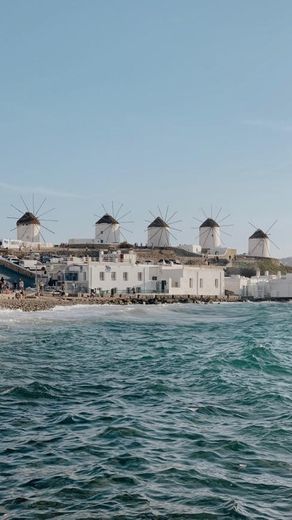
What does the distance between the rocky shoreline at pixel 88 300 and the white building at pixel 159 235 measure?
34.7 metres

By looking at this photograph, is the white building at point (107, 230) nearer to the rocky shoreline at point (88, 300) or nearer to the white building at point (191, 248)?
the white building at point (191, 248)

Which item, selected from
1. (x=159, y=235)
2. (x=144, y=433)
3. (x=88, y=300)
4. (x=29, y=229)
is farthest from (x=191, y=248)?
(x=144, y=433)

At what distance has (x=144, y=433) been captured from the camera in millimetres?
10922

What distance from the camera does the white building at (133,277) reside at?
62.5 meters

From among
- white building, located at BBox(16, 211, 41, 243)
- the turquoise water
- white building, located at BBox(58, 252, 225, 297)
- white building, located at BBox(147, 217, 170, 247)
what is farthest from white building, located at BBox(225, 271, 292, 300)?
the turquoise water

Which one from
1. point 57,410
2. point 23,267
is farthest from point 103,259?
point 57,410

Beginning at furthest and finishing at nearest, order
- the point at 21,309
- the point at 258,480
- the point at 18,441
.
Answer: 1. the point at 21,309
2. the point at 18,441
3. the point at 258,480

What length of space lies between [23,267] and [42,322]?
30944mm

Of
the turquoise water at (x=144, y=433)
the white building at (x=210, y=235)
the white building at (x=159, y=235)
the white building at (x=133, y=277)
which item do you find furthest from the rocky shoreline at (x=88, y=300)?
the white building at (x=210, y=235)

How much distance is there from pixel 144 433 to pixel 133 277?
54.5 m

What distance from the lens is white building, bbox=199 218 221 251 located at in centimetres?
11462

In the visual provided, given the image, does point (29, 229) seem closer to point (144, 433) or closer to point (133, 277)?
point (133, 277)

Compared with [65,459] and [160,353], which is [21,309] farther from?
[65,459]

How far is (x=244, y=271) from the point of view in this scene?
98.0 m
